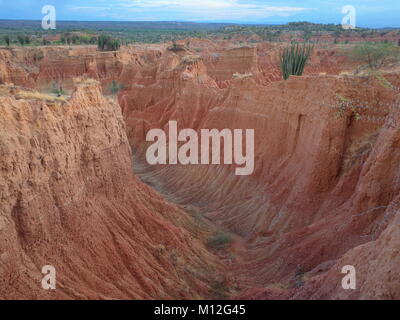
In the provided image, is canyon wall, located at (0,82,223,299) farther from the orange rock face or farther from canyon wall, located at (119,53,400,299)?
canyon wall, located at (119,53,400,299)

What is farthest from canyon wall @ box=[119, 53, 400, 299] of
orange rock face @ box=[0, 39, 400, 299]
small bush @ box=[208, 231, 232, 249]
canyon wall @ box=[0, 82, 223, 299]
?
canyon wall @ box=[0, 82, 223, 299]

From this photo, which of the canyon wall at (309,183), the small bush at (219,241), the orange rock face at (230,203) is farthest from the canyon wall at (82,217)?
the canyon wall at (309,183)

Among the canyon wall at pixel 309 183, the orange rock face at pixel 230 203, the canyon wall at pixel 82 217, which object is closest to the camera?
the canyon wall at pixel 82 217

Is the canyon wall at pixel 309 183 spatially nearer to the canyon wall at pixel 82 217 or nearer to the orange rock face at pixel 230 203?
the orange rock face at pixel 230 203

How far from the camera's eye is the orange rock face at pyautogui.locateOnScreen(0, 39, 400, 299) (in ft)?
25.5

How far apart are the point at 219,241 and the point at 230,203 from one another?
3.84m

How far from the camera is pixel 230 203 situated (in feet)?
58.2

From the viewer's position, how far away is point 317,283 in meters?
8.33

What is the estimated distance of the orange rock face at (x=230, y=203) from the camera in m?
7.76

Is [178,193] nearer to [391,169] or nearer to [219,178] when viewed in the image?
[219,178]

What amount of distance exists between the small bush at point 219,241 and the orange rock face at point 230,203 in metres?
0.34

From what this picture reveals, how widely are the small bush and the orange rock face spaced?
13.6 inches

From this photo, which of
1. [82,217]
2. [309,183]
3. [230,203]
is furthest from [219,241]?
[82,217]

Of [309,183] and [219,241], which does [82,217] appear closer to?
[219,241]
